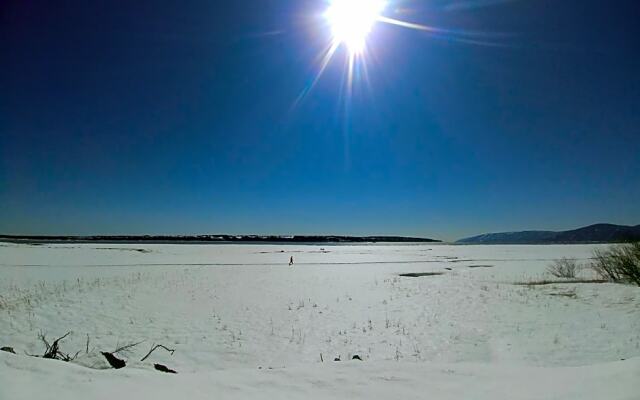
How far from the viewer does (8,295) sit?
1759cm

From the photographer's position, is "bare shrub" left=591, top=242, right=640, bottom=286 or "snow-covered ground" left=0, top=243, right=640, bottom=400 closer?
"snow-covered ground" left=0, top=243, right=640, bottom=400

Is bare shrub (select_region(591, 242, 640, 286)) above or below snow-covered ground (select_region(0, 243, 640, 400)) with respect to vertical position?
above

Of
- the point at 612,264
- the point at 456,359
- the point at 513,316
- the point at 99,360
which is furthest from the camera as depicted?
the point at 612,264

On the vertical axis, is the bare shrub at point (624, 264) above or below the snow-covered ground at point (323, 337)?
above

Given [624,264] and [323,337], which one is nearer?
[323,337]

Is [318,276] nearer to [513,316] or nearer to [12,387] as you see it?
[513,316]

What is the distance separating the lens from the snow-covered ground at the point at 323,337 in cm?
559

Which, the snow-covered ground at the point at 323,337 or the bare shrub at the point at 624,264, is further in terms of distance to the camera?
the bare shrub at the point at 624,264

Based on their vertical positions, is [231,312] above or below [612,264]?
below

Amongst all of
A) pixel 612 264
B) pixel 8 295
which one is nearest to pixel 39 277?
pixel 8 295

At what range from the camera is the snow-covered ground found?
559 centimetres

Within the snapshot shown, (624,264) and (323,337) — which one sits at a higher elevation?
(624,264)

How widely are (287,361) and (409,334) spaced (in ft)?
13.8

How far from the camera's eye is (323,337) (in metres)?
11.7
